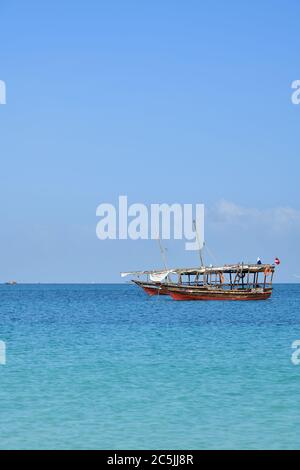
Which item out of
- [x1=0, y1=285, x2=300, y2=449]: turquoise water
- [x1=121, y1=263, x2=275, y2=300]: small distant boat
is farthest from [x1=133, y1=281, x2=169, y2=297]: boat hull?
[x1=0, y1=285, x2=300, y2=449]: turquoise water

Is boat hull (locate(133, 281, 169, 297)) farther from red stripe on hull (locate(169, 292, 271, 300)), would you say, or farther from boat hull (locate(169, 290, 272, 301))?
boat hull (locate(169, 290, 272, 301))

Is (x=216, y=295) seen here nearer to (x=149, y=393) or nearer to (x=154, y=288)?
(x=154, y=288)

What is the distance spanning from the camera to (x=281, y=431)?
1902 cm

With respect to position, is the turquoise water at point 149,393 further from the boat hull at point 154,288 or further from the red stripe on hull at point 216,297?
the boat hull at point 154,288

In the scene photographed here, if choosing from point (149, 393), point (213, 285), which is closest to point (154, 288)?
point (213, 285)

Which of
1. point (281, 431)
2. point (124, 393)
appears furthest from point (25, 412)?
point (281, 431)

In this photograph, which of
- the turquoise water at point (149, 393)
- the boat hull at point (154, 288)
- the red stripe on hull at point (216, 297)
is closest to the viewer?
the turquoise water at point (149, 393)

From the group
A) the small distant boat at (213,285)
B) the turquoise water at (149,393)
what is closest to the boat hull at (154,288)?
the small distant boat at (213,285)

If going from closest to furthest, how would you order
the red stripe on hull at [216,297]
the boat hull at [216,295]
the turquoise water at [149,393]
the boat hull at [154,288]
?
the turquoise water at [149,393] < the boat hull at [216,295] < the red stripe on hull at [216,297] < the boat hull at [154,288]

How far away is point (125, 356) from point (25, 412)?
13.2 m

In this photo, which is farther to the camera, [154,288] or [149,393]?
[154,288]
